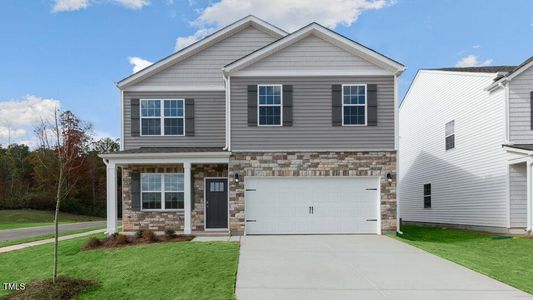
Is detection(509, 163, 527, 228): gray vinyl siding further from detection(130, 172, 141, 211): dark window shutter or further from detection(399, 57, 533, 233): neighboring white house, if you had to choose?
detection(130, 172, 141, 211): dark window shutter

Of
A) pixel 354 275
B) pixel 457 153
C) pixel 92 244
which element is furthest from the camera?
pixel 457 153

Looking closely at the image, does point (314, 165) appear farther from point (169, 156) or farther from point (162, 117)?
point (162, 117)

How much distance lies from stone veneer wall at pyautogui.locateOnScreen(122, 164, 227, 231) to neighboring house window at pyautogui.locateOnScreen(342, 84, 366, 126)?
4599 millimetres

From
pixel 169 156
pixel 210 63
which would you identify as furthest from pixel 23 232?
pixel 210 63

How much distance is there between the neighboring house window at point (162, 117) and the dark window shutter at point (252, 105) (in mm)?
3071

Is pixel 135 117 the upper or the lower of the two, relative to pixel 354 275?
upper

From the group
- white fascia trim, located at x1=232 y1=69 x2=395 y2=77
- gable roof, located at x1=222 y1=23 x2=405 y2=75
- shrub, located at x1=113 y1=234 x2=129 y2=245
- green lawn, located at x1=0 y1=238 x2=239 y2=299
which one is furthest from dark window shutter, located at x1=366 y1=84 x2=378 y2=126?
shrub, located at x1=113 y1=234 x2=129 y2=245

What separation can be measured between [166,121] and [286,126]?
468 centimetres

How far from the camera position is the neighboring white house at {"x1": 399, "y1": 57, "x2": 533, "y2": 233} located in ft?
58.3

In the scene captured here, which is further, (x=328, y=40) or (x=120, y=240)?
(x=328, y=40)

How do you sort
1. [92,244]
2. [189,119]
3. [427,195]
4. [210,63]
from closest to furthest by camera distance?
[92,244] < [189,119] < [210,63] < [427,195]

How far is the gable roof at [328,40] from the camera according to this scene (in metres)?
16.5

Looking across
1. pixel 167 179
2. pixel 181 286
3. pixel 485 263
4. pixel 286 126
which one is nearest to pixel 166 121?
pixel 167 179

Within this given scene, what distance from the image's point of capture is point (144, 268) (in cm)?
1076
